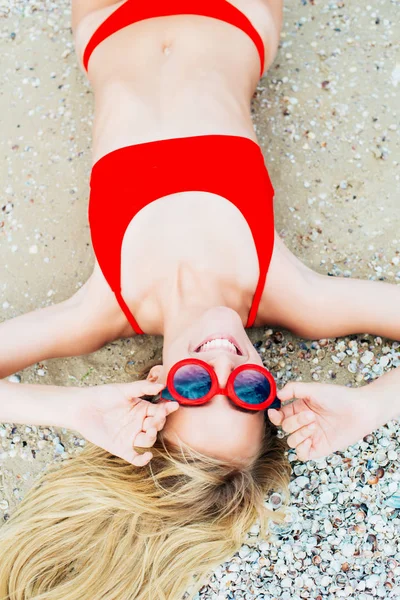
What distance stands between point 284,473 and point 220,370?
93 cm

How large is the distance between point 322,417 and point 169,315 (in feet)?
3.78

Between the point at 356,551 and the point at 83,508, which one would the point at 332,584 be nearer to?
the point at 356,551

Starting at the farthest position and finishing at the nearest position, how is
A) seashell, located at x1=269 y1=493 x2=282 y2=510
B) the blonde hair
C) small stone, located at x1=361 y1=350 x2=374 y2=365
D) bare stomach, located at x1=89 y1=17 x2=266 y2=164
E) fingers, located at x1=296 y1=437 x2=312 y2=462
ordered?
small stone, located at x1=361 y1=350 x2=374 y2=365
seashell, located at x1=269 y1=493 x2=282 y2=510
bare stomach, located at x1=89 y1=17 x2=266 y2=164
fingers, located at x1=296 y1=437 x2=312 y2=462
the blonde hair

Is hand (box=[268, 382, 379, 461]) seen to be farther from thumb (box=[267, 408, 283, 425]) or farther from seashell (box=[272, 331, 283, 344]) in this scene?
seashell (box=[272, 331, 283, 344])

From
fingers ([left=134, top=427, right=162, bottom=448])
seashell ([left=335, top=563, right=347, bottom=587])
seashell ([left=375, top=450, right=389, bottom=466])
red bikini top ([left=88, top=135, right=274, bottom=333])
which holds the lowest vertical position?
seashell ([left=335, top=563, right=347, bottom=587])

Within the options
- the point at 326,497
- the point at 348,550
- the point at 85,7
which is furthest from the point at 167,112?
the point at 348,550

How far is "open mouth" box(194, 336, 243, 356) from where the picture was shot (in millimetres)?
3164

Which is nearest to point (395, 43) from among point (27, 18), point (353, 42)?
point (353, 42)

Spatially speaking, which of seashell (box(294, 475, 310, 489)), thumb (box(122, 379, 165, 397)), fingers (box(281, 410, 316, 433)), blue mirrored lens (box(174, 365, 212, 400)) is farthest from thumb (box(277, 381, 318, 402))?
seashell (box(294, 475, 310, 489))

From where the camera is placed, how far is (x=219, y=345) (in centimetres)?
317

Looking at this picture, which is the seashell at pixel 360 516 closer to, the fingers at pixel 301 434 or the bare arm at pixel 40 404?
the fingers at pixel 301 434

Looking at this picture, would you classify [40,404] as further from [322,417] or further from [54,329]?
[322,417]

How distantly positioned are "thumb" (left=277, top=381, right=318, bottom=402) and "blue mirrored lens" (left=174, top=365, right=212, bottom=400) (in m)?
0.47

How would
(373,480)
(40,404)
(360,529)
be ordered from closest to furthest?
(40,404), (360,529), (373,480)
